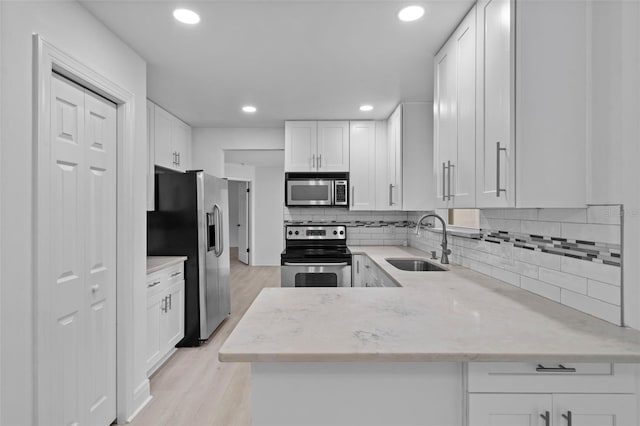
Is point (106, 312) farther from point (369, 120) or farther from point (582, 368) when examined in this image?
point (369, 120)

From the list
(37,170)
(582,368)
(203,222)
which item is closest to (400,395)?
(582,368)

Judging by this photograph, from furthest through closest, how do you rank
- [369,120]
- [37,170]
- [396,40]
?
[369,120], [396,40], [37,170]

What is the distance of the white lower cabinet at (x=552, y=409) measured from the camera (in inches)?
40.6

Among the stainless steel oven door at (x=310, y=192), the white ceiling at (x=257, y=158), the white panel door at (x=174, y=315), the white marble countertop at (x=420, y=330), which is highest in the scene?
the white ceiling at (x=257, y=158)

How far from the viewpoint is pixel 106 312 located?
2031 millimetres

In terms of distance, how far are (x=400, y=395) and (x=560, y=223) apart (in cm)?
104

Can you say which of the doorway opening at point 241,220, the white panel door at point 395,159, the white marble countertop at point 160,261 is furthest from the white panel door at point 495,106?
the doorway opening at point 241,220

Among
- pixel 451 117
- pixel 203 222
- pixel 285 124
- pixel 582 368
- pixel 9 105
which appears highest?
pixel 285 124

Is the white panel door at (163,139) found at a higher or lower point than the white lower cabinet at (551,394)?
higher

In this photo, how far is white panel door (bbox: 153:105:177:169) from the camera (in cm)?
342

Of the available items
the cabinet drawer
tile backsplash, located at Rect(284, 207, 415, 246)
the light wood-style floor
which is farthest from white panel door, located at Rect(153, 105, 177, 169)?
the cabinet drawer

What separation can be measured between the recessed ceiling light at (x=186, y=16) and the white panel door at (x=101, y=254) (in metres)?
0.66

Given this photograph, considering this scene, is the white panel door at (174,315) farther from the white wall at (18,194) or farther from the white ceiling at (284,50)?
the white ceiling at (284,50)

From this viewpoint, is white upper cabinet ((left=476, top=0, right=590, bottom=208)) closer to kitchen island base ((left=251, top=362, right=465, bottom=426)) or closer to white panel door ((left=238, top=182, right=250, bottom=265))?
kitchen island base ((left=251, top=362, right=465, bottom=426))
